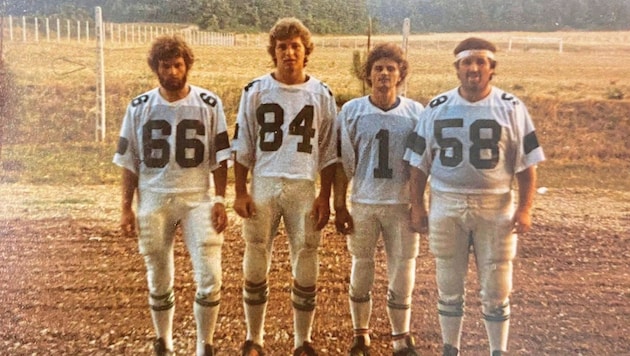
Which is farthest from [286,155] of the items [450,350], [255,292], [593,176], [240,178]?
[593,176]

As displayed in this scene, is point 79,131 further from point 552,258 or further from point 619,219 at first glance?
point 619,219

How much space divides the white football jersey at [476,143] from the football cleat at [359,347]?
683mm

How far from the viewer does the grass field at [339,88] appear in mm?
2662

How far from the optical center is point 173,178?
2.63 meters

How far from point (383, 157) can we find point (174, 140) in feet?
2.62

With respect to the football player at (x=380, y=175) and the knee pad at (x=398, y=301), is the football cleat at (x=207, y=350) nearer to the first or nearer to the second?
the football player at (x=380, y=175)

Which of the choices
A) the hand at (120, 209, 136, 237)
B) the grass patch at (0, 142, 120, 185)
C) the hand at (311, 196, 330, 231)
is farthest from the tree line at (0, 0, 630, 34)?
the hand at (120, 209, 136, 237)

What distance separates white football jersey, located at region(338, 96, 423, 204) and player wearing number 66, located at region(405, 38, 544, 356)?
1.7 inches

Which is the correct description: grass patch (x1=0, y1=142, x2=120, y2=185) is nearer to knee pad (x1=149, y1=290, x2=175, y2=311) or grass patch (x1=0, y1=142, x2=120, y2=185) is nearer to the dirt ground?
the dirt ground

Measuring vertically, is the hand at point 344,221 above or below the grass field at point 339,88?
below

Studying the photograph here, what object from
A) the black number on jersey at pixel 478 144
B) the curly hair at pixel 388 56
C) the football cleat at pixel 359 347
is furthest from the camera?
the football cleat at pixel 359 347

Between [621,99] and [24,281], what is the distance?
251cm

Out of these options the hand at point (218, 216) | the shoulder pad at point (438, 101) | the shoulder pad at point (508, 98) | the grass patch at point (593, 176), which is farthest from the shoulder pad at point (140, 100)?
the grass patch at point (593, 176)

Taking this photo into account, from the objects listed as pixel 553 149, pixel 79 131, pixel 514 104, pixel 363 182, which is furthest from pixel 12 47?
pixel 553 149
